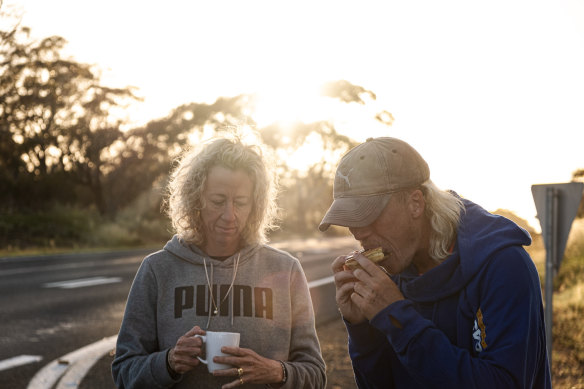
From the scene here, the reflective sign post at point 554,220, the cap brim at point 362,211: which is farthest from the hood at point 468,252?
the reflective sign post at point 554,220

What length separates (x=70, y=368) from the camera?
5648 mm

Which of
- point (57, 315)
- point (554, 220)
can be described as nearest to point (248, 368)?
point (554, 220)

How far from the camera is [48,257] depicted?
61.6 feet

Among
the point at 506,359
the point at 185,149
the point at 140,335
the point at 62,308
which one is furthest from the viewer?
the point at 62,308

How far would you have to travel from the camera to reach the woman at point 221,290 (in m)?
2.44

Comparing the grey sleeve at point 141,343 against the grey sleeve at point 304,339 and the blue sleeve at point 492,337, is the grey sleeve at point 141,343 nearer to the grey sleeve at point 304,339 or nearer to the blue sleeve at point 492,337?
the grey sleeve at point 304,339

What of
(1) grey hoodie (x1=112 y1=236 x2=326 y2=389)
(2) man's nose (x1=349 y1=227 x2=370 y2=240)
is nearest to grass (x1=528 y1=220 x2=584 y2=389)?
(1) grey hoodie (x1=112 y1=236 x2=326 y2=389)

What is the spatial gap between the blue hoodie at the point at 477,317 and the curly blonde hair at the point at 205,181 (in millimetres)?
1028

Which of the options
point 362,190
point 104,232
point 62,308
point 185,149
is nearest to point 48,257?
point 104,232

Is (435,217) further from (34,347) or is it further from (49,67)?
(49,67)

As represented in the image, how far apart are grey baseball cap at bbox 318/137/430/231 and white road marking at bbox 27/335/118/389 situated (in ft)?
13.3

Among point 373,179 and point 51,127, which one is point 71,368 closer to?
point 373,179

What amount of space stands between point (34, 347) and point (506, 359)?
6278mm

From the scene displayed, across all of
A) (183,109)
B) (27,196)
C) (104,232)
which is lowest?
(104,232)
